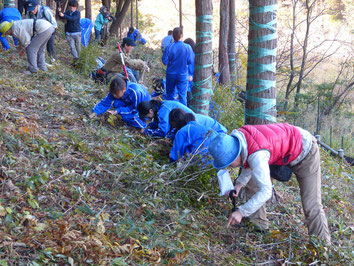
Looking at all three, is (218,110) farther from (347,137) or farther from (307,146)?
(347,137)

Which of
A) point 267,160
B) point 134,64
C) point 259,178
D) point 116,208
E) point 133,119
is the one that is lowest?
point 116,208

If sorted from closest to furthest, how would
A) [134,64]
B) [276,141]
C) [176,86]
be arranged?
1. [276,141]
2. [176,86]
3. [134,64]

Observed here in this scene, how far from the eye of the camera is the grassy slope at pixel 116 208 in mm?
2600

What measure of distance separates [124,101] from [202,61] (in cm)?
147

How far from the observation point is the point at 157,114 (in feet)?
17.9

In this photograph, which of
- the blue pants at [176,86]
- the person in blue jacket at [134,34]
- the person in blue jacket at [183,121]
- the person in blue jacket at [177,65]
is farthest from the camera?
the person in blue jacket at [134,34]

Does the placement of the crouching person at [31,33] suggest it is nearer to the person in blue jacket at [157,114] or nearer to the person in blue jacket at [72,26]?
the person in blue jacket at [72,26]

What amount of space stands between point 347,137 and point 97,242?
11.0 meters

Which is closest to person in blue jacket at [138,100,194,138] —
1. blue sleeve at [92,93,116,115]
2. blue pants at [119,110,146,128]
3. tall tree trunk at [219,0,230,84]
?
blue pants at [119,110,146,128]

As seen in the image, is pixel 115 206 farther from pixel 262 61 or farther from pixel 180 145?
pixel 262 61

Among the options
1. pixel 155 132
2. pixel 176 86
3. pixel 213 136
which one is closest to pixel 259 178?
pixel 213 136

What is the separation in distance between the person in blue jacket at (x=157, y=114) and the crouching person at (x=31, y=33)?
2745 mm

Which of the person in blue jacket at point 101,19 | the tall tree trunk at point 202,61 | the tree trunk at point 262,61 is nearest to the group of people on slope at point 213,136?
the tree trunk at point 262,61

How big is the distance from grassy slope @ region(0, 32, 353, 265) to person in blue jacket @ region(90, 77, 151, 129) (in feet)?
1.80
